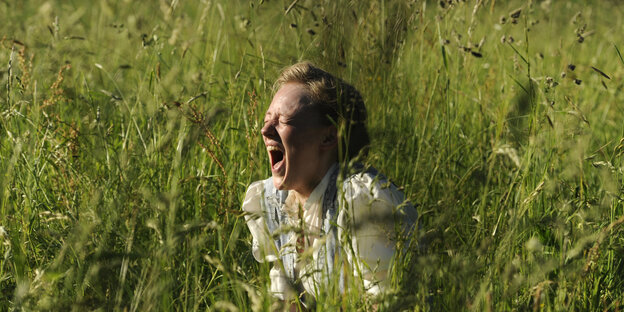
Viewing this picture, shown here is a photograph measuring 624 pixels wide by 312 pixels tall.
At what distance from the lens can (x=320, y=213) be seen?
2.08 meters

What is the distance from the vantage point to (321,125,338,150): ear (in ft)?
6.75

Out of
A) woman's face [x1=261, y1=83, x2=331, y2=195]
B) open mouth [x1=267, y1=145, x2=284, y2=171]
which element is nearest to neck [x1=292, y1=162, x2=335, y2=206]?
woman's face [x1=261, y1=83, x2=331, y2=195]

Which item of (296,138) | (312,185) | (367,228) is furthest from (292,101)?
(367,228)

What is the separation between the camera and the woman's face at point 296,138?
2.02 metres

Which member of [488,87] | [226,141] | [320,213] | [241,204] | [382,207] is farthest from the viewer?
[488,87]

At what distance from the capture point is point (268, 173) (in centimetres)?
257

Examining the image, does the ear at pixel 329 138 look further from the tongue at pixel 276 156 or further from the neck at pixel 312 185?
the tongue at pixel 276 156

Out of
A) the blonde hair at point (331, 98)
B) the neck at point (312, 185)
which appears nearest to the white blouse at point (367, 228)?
the neck at point (312, 185)

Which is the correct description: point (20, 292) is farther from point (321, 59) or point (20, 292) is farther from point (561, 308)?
point (321, 59)

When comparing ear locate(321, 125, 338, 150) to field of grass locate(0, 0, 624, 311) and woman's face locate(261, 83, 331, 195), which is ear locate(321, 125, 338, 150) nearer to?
woman's face locate(261, 83, 331, 195)

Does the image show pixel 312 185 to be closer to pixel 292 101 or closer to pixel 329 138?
pixel 329 138

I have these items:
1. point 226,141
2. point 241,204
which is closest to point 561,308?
point 241,204

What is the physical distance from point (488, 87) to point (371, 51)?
82 centimetres

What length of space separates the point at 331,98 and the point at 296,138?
18cm
